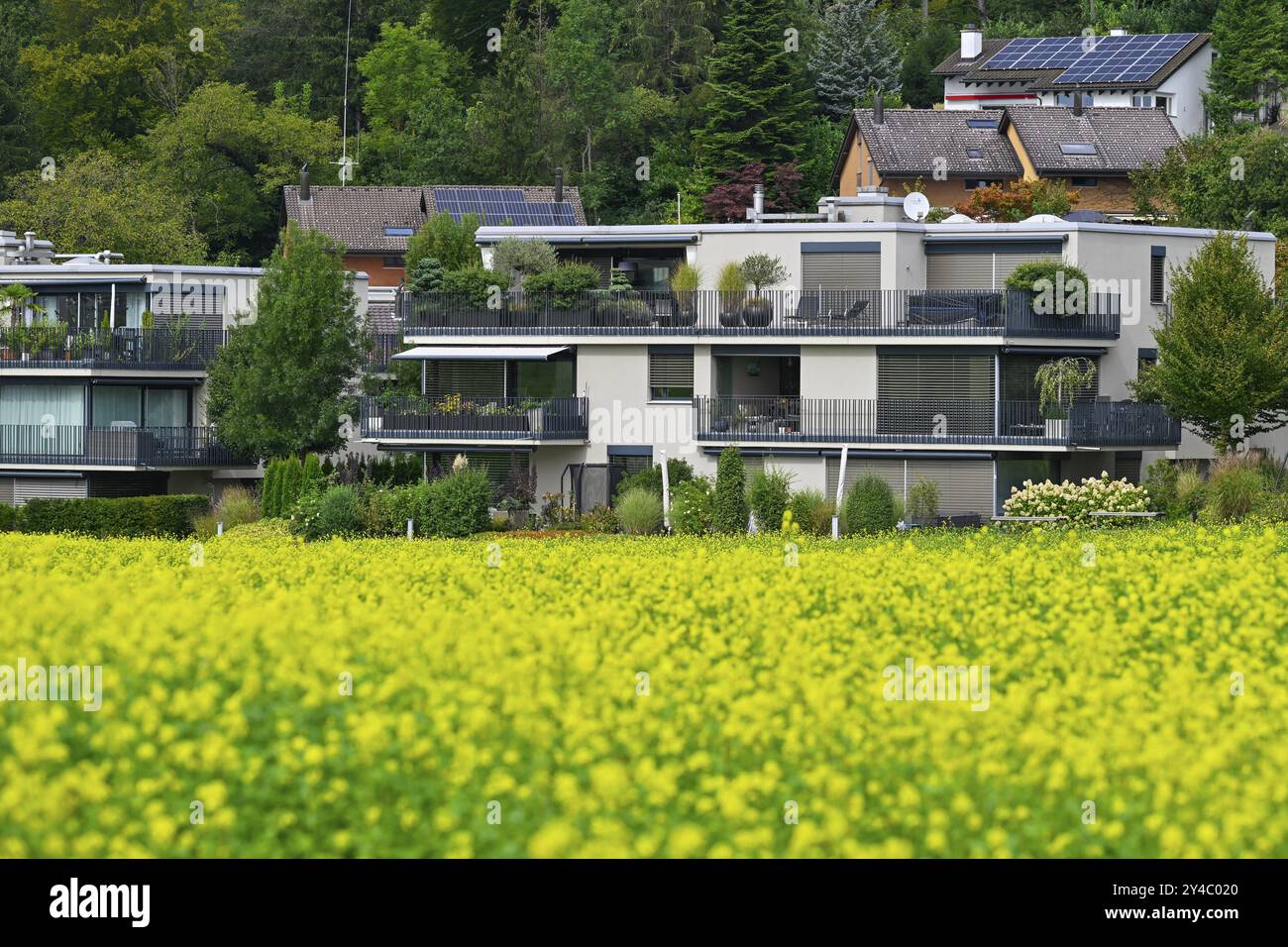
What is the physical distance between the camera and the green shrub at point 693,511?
4881 centimetres

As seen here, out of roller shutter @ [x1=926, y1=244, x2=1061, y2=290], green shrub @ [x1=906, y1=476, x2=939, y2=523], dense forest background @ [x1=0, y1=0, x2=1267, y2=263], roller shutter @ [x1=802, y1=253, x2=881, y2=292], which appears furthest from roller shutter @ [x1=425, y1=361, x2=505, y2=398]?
dense forest background @ [x1=0, y1=0, x2=1267, y2=263]

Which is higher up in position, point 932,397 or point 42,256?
point 42,256

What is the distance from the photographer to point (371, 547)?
41250mm

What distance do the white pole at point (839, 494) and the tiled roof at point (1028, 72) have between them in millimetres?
51038

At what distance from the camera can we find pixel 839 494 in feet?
171

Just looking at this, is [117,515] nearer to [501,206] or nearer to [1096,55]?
[501,206]

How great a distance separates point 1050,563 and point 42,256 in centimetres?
4835

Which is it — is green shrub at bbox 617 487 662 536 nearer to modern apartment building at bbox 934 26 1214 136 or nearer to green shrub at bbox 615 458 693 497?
green shrub at bbox 615 458 693 497

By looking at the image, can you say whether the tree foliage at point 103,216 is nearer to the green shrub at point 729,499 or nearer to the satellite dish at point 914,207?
the satellite dish at point 914,207

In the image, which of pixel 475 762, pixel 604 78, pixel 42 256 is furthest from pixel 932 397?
pixel 604 78

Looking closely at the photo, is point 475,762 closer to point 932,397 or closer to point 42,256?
point 932,397

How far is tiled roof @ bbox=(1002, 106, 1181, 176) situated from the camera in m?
91.1

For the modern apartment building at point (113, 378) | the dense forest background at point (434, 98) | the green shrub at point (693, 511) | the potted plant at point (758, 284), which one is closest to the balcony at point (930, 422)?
the potted plant at point (758, 284)

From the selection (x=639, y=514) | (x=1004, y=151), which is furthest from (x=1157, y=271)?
(x=1004, y=151)
